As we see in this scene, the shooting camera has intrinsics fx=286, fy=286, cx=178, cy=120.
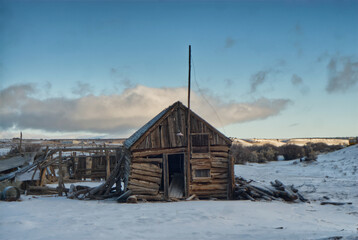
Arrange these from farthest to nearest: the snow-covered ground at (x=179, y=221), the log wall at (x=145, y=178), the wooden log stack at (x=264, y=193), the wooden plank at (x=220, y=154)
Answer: the wooden plank at (x=220, y=154), the wooden log stack at (x=264, y=193), the log wall at (x=145, y=178), the snow-covered ground at (x=179, y=221)

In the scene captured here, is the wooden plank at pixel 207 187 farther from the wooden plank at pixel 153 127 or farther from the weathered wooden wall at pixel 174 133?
the wooden plank at pixel 153 127

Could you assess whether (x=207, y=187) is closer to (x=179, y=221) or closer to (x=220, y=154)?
(x=220, y=154)

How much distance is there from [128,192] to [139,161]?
68.1 inches

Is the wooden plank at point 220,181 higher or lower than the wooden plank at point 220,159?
lower

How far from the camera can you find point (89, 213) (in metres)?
11.6

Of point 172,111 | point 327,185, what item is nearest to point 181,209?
point 172,111

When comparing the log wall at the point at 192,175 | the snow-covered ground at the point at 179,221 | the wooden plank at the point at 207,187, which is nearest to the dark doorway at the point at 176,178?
the log wall at the point at 192,175

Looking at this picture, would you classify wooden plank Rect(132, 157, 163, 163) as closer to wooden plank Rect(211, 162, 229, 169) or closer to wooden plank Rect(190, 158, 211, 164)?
wooden plank Rect(190, 158, 211, 164)

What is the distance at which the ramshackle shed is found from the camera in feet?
51.5

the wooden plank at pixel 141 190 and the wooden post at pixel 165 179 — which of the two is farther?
the wooden post at pixel 165 179

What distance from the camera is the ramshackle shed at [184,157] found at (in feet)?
51.5

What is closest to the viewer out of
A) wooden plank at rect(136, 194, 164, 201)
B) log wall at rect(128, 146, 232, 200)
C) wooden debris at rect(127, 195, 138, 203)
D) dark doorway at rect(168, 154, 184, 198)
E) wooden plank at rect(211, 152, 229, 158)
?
wooden debris at rect(127, 195, 138, 203)

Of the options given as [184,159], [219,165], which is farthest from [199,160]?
[219,165]

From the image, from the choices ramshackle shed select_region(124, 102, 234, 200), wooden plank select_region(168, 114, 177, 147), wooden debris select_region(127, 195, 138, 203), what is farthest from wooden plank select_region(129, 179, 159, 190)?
wooden plank select_region(168, 114, 177, 147)
